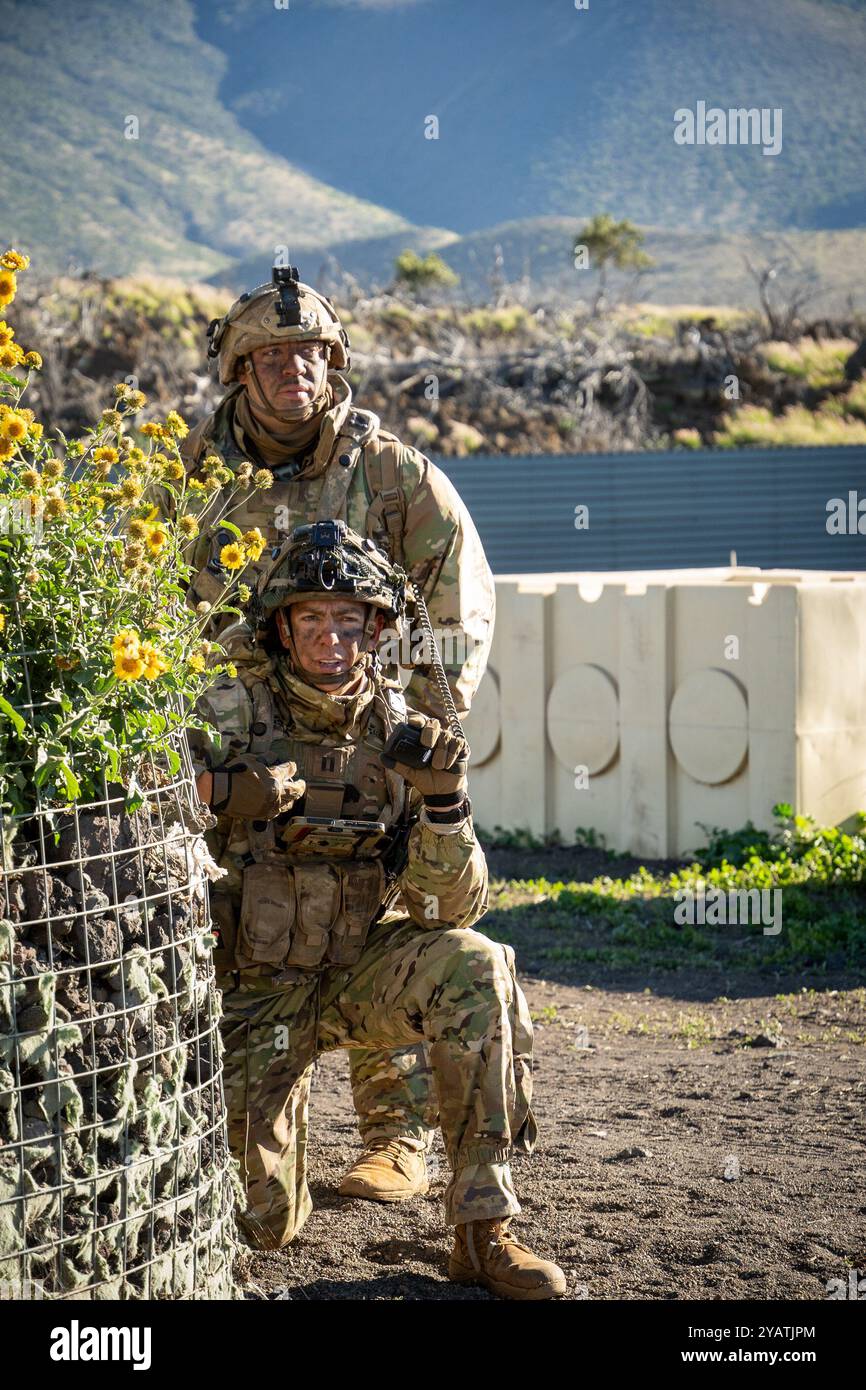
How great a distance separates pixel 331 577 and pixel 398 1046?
120cm

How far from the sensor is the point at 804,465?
18.1 m

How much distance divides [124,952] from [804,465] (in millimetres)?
15667

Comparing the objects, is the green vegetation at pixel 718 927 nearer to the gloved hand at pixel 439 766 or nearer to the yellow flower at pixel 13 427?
the gloved hand at pixel 439 766

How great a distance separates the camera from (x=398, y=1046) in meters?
4.54

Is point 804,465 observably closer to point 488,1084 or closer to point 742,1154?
point 742,1154

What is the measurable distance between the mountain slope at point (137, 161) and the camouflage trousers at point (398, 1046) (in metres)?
84.8

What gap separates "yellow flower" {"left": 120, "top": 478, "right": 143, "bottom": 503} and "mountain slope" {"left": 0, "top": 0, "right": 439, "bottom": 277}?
8556 cm

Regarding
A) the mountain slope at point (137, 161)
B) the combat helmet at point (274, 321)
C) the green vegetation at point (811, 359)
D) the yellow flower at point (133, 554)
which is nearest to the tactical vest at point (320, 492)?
the combat helmet at point (274, 321)

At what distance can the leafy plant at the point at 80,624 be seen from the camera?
10.4 ft

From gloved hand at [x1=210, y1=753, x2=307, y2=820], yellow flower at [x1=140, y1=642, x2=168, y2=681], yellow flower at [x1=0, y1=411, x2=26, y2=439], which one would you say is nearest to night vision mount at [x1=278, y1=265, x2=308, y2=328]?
gloved hand at [x1=210, y1=753, x2=307, y2=820]

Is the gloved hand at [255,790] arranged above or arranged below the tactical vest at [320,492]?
below

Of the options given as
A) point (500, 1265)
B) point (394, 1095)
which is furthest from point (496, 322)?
point (500, 1265)

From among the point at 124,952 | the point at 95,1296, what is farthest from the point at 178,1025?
the point at 95,1296
